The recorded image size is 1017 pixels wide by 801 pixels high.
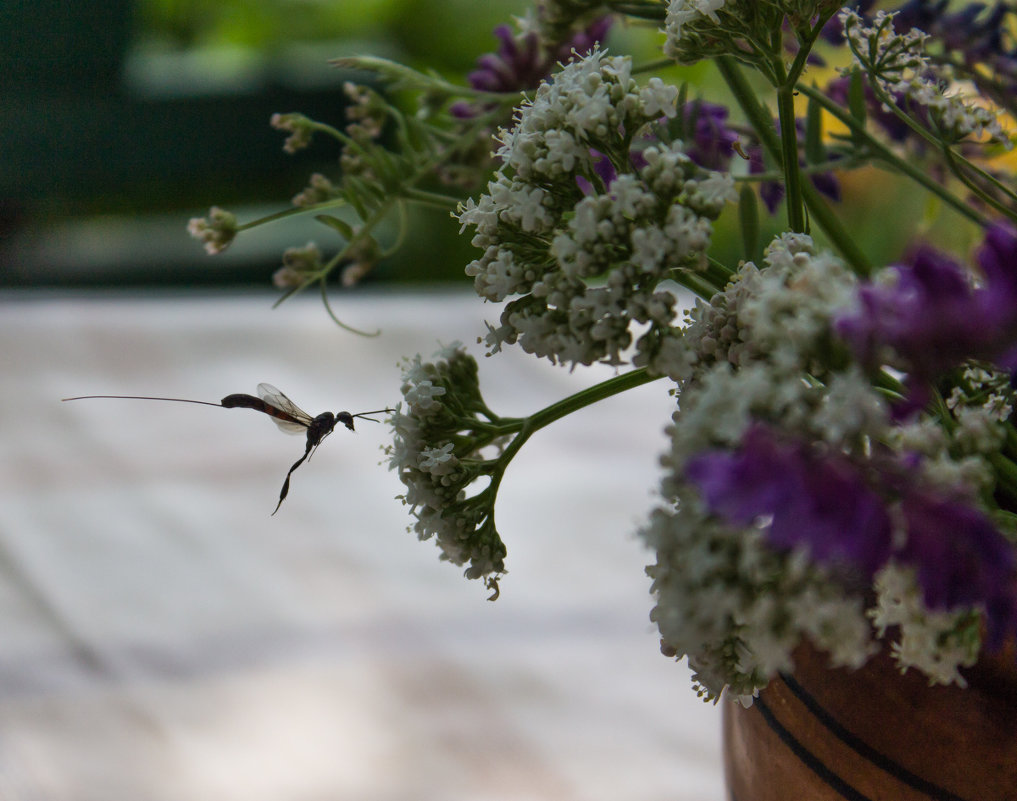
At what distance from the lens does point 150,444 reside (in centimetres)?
80

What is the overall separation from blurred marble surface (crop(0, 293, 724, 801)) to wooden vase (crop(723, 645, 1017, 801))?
0.24 meters

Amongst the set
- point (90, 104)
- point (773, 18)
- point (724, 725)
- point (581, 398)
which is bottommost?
point (90, 104)

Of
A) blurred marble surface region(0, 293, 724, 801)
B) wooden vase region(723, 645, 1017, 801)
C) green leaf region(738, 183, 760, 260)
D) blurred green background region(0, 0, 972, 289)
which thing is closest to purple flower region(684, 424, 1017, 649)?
wooden vase region(723, 645, 1017, 801)

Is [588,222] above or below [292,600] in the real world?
above

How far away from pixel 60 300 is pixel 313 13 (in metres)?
0.88

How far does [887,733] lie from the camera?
0.31 metres

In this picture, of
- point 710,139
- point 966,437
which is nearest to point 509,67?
point 710,139

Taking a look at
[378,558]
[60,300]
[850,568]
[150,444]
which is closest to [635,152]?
[850,568]

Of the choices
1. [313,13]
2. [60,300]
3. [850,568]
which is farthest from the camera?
[313,13]

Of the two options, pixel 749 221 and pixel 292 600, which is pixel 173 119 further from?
pixel 749 221

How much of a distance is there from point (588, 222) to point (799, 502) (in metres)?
0.10

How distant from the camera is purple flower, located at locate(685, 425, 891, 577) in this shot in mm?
187

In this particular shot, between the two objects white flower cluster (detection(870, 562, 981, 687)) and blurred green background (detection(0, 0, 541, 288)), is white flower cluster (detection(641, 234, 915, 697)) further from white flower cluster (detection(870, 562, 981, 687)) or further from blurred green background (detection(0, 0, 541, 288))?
blurred green background (detection(0, 0, 541, 288))

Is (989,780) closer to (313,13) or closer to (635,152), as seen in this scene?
(635,152)
